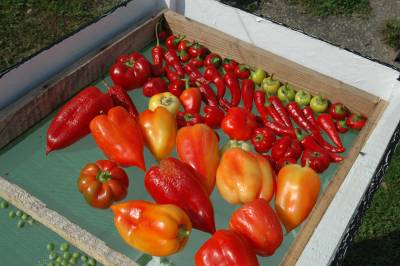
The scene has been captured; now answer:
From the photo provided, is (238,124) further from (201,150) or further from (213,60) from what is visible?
(213,60)

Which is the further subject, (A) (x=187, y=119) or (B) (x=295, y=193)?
(A) (x=187, y=119)

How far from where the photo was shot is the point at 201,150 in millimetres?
2201

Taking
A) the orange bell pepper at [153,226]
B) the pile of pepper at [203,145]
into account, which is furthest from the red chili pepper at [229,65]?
the orange bell pepper at [153,226]

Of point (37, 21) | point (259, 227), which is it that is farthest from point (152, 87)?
point (37, 21)

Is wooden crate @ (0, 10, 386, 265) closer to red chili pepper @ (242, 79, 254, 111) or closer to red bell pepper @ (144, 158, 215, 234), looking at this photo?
red chili pepper @ (242, 79, 254, 111)

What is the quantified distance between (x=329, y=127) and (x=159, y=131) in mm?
842

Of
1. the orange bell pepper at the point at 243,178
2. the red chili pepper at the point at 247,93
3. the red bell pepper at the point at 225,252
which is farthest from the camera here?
the red chili pepper at the point at 247,93

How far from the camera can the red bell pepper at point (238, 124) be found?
2379mm

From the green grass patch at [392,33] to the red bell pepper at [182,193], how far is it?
10.2ft

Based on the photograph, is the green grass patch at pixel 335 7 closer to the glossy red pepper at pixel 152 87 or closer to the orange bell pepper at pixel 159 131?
the glossy red pepper at pixel 152 87

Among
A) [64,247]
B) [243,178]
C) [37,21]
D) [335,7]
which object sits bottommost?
[37,21]

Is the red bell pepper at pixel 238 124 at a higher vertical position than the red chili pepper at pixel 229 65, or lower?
lower

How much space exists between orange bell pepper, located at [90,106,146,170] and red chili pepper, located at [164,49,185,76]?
52 centimetres

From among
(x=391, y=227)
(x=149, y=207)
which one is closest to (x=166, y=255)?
(x=149, y=207)
